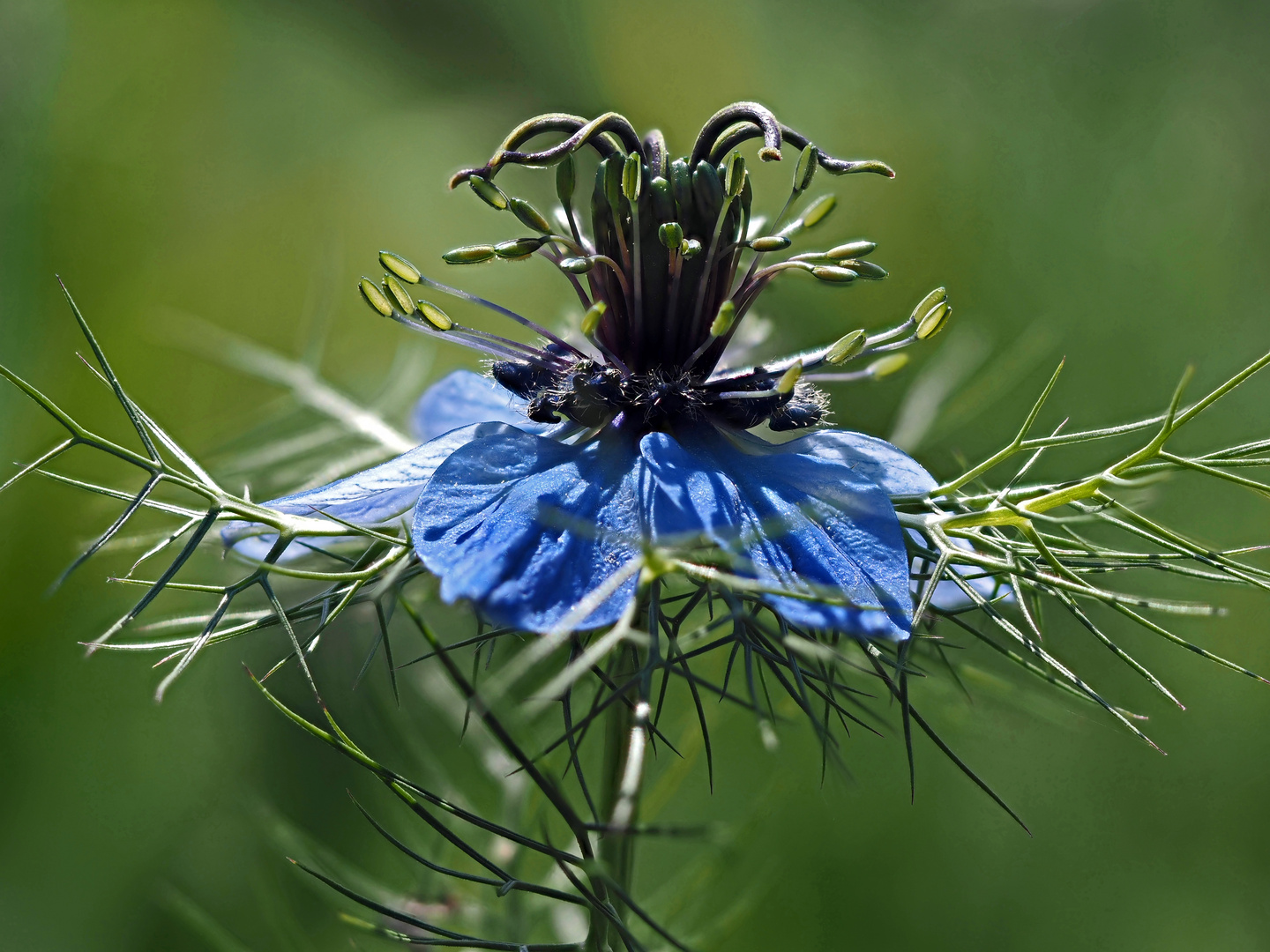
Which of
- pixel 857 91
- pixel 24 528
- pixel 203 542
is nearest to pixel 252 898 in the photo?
pixel 24 528


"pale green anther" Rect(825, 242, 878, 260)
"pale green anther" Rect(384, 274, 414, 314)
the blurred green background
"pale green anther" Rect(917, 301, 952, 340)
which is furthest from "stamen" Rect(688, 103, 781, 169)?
the blurred green background

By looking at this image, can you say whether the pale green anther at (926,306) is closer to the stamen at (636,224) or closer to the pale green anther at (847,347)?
the pale green anther at (847,347)

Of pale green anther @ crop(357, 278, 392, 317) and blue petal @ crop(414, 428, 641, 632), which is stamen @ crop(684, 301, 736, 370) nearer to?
blue petal @ crop(414, 428, 641, 632)

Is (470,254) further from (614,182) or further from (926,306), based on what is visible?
(926,306)

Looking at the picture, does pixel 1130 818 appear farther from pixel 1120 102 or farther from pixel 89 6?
pixel 89 6

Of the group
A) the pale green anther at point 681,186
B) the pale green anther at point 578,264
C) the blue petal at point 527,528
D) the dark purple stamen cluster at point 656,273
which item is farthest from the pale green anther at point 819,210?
the blue petal at point 527,528
